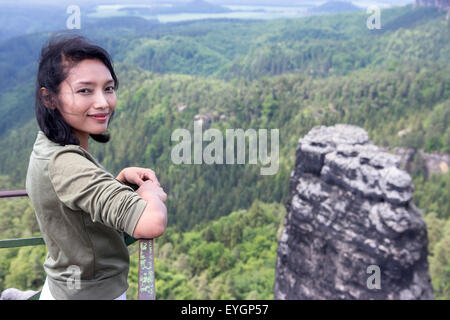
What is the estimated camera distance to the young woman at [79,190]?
179 centimetres

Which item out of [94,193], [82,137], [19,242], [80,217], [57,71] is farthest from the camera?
[19,242]

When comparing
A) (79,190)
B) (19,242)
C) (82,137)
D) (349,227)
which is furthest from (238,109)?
(79,190)

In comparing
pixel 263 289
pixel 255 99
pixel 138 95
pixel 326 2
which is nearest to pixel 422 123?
pixel 255 99

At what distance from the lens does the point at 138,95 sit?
97750 mm

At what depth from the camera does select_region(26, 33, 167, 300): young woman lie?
1792 mm

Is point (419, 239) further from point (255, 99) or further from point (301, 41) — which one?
point (301, 41)

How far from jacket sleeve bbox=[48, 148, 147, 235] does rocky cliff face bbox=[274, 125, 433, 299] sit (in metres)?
26.5

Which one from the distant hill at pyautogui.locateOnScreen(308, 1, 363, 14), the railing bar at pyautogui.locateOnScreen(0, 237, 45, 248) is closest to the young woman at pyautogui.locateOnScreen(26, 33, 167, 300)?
the railing bar at pyautogui.locateOnScreen(0, 237, 45, 248)

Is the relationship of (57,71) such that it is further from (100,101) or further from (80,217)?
(80,217)

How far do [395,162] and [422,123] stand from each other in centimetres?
5907

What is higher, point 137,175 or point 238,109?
point 137,175

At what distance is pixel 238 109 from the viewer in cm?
9362

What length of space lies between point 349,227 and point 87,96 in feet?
106

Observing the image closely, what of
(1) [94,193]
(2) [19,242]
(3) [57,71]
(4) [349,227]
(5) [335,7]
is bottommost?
(4) [349,227]
